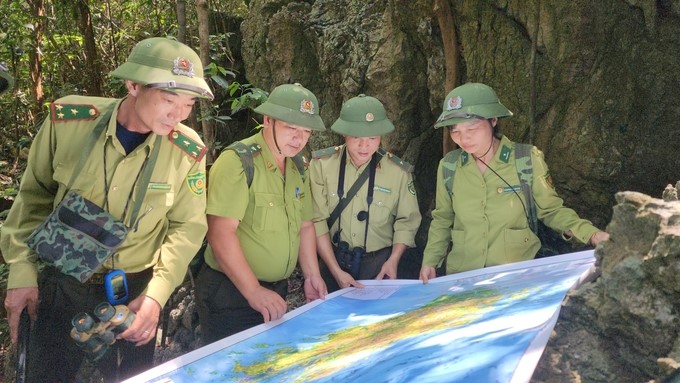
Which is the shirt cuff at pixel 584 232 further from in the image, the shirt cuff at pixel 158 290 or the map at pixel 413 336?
the shirt cuff at pixel 158 290

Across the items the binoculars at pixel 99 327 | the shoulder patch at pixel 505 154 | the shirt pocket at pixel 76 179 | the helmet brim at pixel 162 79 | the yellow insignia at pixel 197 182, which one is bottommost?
the binoculars at pixel 99 327

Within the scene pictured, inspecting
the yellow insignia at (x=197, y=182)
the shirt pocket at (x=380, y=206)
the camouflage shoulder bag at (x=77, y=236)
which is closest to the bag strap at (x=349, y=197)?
the shirt pocket at (x=380, y=206)

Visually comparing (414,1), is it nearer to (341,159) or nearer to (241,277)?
(341,159)

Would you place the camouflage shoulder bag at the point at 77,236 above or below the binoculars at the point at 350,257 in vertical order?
above

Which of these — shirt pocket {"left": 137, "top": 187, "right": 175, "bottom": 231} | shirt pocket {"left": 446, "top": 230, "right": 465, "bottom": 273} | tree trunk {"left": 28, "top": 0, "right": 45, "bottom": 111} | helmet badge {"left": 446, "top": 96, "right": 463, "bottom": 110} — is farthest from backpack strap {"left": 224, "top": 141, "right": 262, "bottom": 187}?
tree trunk {"left": 28, "top": 0, "right": 45, "bottom": 111}

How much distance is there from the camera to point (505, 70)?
487 centimetres

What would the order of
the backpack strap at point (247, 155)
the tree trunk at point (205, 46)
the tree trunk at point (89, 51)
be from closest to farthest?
the backpack strap at point (247, 155) → the tree trunk at point (205, 46) → the tree trunk at point (89, 51)

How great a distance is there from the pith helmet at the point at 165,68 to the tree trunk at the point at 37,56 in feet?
22.7

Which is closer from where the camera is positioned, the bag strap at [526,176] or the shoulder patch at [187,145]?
the shoulder patch at [187,145]

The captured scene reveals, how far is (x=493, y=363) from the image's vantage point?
1732mm

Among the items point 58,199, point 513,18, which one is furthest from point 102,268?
point 513,18

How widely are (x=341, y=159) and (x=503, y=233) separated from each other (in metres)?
1.16

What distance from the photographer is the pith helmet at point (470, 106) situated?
3402 millimetres

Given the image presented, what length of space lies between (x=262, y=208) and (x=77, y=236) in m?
0.99
